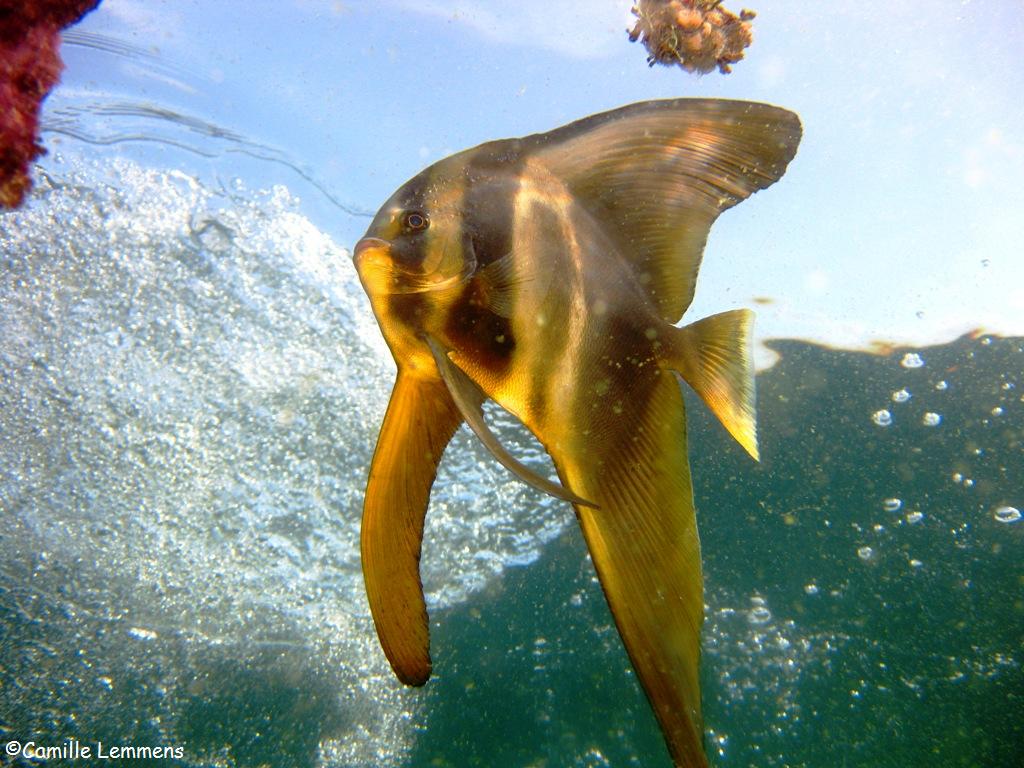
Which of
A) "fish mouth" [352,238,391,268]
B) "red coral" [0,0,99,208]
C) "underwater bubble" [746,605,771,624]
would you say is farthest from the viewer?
"underwater bubble" [746,605,771,624]

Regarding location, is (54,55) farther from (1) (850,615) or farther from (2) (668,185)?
(1) (850,615)

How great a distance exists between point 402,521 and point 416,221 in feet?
1.59

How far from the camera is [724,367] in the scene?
41.4 inches

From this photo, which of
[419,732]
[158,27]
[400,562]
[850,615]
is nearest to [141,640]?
[419,732]


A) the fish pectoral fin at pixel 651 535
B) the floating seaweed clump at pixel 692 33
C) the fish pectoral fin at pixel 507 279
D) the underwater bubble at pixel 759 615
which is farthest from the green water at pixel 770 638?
the fish pectoral fin at pixel 507 279

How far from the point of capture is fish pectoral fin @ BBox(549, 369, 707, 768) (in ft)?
2.67

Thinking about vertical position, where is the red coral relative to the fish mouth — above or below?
above

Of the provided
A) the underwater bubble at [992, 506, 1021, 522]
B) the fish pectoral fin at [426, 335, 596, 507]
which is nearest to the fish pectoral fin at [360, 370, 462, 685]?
the fish pectoral fin at [426, 335, 596, 507]

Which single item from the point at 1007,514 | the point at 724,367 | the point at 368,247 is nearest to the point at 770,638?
the point at 1007,514

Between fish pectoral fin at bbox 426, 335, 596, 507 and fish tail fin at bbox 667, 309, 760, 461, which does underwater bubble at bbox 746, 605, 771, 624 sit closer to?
fish tail fin at bbox 667, 309, 760, 461

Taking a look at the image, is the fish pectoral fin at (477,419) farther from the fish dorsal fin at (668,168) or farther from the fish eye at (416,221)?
the fish dorsal fin at (668,168)

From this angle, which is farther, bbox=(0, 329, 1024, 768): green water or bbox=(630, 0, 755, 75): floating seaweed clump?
bbox=(0, 329, 1024, 768): green water

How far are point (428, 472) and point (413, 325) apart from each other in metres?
0.26

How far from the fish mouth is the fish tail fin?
0.50m
